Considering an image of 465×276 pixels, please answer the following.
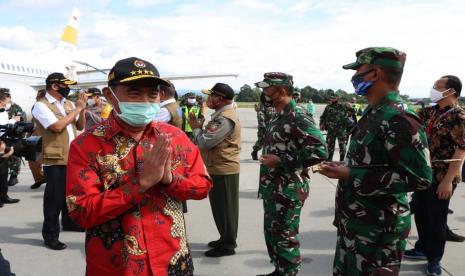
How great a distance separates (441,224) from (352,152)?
81.9 inches

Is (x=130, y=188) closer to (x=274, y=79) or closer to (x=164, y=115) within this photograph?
(x=274, y=79)

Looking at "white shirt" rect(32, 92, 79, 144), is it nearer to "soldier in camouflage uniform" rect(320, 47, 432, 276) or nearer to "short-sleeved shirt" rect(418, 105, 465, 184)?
"soldier in camouflage uniform" rect(320, 47, 432, 276)

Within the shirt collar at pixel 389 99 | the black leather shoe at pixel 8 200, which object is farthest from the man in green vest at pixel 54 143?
the shirt collar at pixel 389 99

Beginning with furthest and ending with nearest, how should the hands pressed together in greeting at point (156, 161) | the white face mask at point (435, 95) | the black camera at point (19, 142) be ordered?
the white face mask at point (435, 95) < the black camera at point (19, 142) < the hands pressed together in greeting at point (156, 161)

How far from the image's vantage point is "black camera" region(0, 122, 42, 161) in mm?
2656

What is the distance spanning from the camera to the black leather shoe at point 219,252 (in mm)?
4250

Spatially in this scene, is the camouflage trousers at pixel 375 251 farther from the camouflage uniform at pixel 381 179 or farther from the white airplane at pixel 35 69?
the white airplane at pixel 35 69

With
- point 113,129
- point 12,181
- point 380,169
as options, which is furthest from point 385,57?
point 12,181

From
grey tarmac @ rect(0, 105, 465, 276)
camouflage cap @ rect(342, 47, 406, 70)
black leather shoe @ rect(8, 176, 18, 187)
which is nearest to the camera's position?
camouflage cap @ rect(342, 47, 406, 70)

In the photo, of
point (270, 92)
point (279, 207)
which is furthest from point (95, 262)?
point (270, 92)

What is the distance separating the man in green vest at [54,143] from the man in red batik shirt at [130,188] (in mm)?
3053

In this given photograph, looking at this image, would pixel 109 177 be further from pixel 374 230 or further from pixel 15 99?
pixel 15 99

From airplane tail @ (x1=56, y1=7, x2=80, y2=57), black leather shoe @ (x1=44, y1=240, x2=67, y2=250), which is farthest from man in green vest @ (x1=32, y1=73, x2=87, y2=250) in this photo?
airplane tail @ (x1=56, y1=7, x2=80, y2=57)

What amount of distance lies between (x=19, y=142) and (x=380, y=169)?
2.39m
